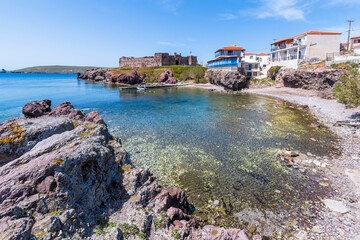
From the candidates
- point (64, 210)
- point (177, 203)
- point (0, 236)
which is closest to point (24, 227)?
point (0, 236)

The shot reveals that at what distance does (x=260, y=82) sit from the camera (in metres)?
83.1

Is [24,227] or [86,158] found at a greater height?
[86,158]

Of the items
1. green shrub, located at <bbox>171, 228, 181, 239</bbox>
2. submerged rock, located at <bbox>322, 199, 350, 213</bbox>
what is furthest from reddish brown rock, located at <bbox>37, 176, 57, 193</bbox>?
submerged rock, located at <bbox>322, 199, 350, 213</bbox>

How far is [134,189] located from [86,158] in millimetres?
3551

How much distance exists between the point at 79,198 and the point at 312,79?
73506mm

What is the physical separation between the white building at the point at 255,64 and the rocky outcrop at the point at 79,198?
295 feet

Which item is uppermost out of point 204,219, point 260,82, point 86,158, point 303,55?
point 303,55

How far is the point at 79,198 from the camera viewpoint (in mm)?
8883

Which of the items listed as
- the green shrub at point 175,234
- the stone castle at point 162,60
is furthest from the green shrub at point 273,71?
the stone castle at point 162,60

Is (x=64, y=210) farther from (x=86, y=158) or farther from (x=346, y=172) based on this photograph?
(x=346, y=172)

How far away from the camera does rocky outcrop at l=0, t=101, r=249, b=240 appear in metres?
7.13

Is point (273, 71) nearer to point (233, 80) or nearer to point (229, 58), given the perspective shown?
point (233, 80)

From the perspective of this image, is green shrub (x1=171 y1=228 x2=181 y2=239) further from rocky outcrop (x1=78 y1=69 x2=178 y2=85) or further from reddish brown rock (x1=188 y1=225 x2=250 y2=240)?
rocky outcrop (x1=78 y1=69 x2=178 y2=85)

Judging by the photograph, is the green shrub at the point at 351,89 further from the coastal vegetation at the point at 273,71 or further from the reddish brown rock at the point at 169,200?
the coastal vegetation at the point at 273,71
